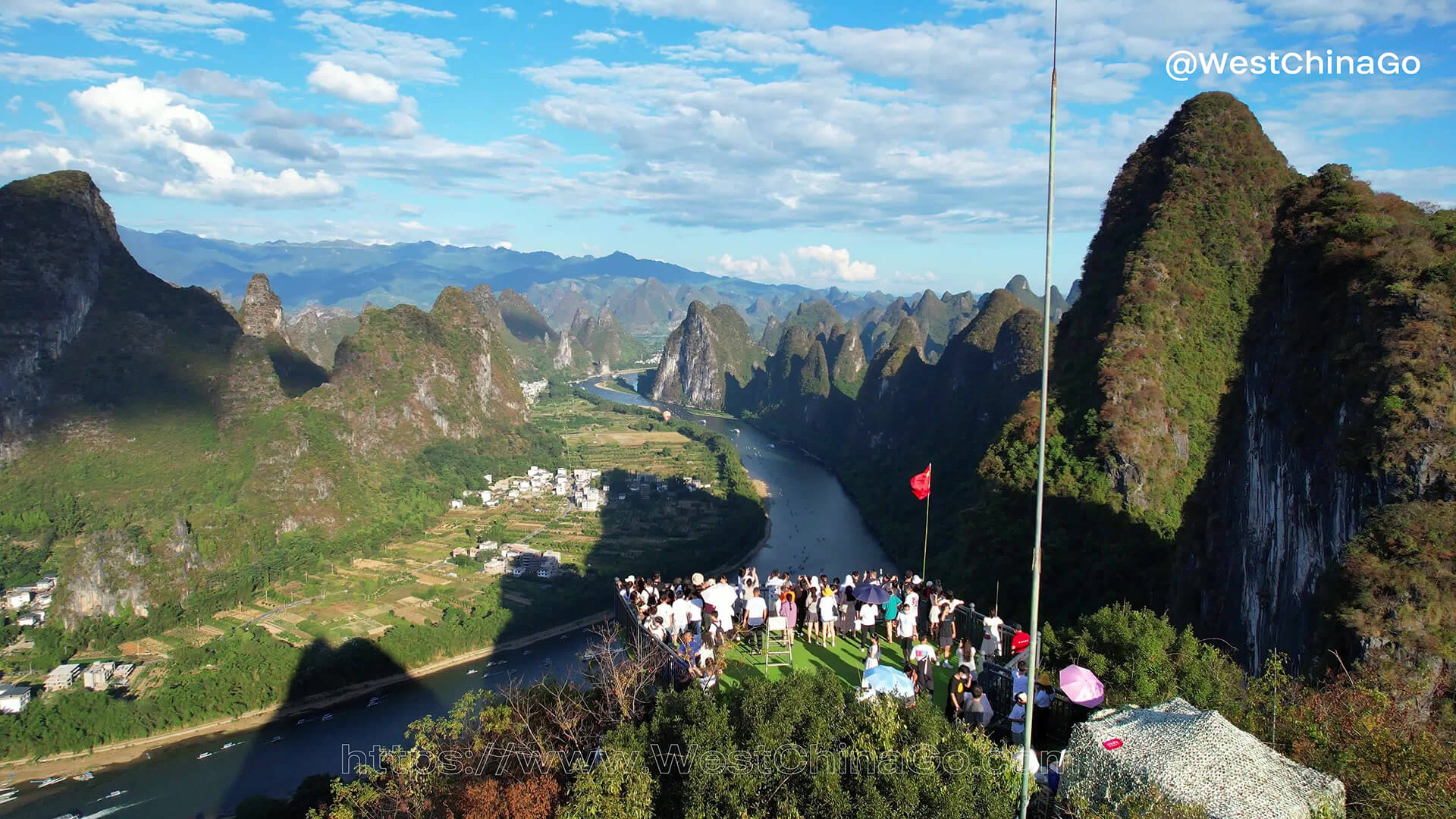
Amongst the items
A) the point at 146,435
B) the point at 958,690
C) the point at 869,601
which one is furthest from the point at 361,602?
the point at 958,690

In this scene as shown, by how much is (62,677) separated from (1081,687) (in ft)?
110

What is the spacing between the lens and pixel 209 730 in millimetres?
28844

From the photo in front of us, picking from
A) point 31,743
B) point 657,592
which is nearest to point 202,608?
point 31,743

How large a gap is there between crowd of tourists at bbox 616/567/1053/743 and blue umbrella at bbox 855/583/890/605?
0.04 feet

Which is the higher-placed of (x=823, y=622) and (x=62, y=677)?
(x=823, y=622)

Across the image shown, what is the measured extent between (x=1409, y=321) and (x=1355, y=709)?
28.6 ft

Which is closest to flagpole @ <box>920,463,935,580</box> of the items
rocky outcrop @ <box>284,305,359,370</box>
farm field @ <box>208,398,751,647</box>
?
farm field @ <box>208,398,751,647</box>

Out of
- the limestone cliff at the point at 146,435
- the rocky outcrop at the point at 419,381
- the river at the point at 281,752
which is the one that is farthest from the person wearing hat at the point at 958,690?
the rocky outcrop at the point at 419,381

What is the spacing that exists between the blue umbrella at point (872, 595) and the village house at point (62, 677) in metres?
29.9

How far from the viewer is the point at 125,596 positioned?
35812 mm

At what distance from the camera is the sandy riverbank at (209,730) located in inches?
1029

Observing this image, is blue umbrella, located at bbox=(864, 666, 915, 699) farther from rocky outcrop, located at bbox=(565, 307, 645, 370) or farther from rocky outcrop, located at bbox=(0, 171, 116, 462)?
rocky outcrop, located at bbox=(565, 307, 645, 370)

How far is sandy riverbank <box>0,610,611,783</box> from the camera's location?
26.1m

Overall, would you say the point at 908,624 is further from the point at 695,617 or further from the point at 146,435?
the point at 146,435
